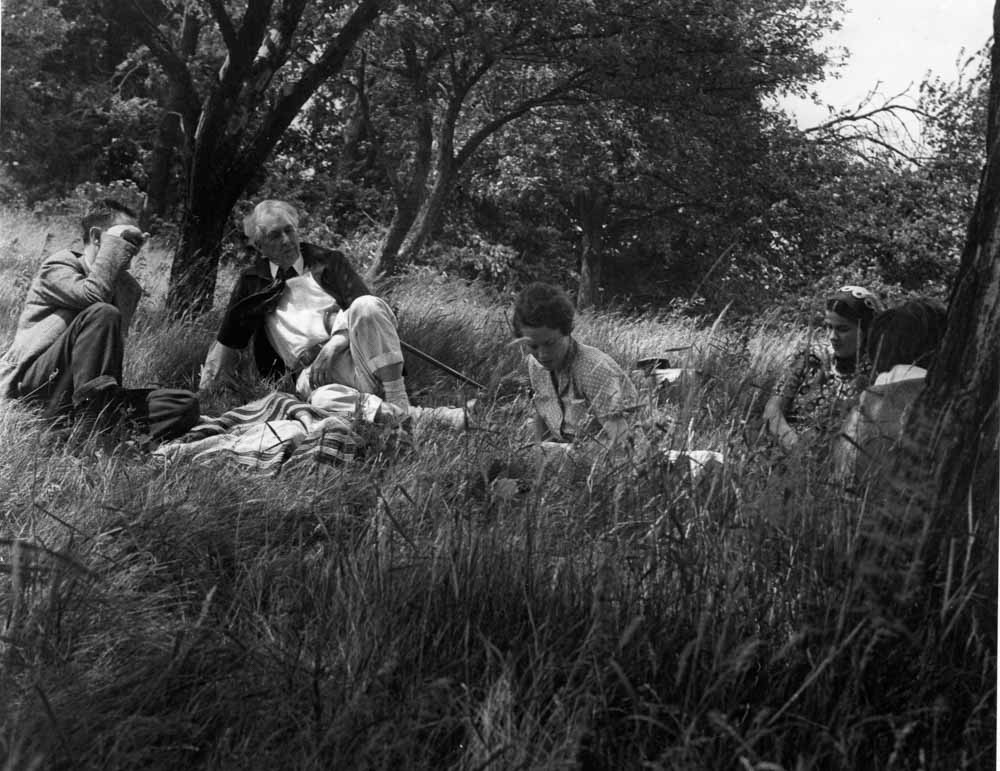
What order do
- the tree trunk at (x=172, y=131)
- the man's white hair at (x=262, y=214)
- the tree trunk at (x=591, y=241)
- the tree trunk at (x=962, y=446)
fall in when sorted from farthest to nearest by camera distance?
the tree trunk at (x=591, y=241) < the tree trunk at (x=172, y=131) < the man's white hair at (x=262, y=214) < the tree trunk at (x=962, y=446)

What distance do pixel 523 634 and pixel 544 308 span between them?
6.12 feet

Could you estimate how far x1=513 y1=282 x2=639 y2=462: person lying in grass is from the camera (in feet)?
13.0

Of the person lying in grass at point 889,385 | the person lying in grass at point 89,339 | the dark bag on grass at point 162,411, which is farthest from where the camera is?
the dark bag on grass at point 162,411

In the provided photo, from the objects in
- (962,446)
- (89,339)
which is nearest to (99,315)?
(89,339)

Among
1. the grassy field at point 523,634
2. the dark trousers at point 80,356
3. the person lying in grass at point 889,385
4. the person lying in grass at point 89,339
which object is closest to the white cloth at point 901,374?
the person lying in grass at point 889,385

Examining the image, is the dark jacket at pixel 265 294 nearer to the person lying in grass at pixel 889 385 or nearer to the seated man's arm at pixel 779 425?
the seated man's arm at pixel 779 425

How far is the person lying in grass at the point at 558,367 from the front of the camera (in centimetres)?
397

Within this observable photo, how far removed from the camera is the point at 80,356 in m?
4.20

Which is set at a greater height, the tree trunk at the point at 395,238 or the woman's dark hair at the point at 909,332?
the woman's dark hair at the point at 909,332

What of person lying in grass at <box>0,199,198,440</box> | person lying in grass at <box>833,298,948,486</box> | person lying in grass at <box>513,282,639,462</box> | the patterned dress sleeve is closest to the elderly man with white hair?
person lying in grass at <box>0,199,198,440</box>

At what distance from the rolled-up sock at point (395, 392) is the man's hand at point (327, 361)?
0.23m

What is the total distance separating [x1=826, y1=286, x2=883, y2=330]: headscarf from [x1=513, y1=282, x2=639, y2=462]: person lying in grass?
66cm

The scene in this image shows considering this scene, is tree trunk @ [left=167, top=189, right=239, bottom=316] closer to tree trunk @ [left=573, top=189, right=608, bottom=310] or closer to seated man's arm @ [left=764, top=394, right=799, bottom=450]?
tree trunk @ [left=573, top=189, right=608, bottom=310]

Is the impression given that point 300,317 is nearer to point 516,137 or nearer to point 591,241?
point 516,137
